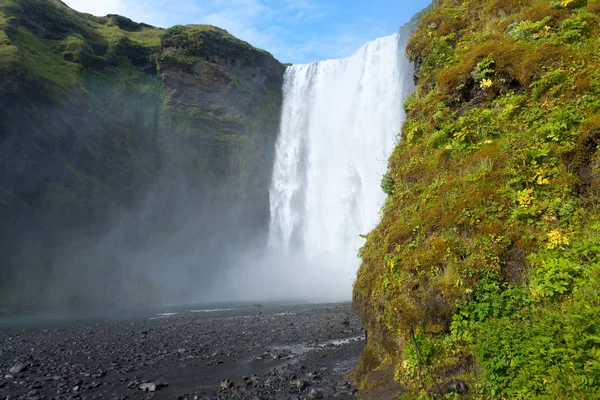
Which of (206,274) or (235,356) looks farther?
(206,274)

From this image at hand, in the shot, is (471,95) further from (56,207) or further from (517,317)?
(56,207)

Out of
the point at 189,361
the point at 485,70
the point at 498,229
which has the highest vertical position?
the point at 485,70

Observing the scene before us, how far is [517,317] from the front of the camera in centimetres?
512

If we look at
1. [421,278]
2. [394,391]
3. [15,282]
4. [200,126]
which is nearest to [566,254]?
[421,278]

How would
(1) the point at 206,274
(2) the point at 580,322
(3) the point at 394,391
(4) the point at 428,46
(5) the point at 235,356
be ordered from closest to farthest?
(2) the point at 580,322 < (3) the point at 394,391 < (4) the point at 428,46 < (5) the point at 235,356 < (1) the point at 206,274

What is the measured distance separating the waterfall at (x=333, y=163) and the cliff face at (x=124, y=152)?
7417mm

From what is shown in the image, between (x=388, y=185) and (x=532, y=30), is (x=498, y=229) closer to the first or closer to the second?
(x=388, y=185)

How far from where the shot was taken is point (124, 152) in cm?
5609

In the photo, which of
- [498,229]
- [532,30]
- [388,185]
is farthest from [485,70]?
[498,229]

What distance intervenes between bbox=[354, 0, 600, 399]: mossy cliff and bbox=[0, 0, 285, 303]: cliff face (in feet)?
145

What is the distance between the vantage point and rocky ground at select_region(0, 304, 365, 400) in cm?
1018

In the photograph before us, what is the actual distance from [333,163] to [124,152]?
1221 inches

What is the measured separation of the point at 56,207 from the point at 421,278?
168 ft

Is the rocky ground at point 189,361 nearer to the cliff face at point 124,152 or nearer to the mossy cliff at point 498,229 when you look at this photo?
the mossy cliff at point 498,229
